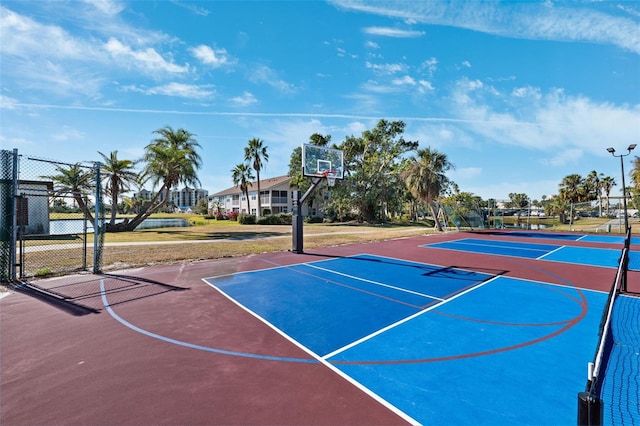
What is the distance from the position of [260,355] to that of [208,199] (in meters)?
78.1

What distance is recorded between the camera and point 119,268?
1201cm

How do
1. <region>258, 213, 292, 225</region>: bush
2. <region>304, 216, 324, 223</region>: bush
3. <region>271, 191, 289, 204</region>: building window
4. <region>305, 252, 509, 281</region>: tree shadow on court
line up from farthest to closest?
<region>271, 191, 289, 204</region>: building window
<region>304, 216, 324, 223</region>: bush
<region>258, 213, 292, 225</region>: bush
<region>305, 252, 509, 281</region>: tree shadow on court

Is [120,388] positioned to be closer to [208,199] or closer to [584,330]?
[584,330]

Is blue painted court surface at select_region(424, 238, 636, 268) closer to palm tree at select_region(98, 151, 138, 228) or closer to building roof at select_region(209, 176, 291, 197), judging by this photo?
palm tree at select_region(98, 151, 138, 228)

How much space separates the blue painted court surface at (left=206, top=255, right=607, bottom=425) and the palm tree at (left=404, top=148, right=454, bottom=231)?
20.6m

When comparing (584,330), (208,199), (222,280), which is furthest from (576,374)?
(208,199)

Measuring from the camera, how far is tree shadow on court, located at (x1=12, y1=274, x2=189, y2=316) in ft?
25.3

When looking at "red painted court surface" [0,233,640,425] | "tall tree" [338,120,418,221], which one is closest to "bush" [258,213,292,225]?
"tall tree" [338,120,418,221]

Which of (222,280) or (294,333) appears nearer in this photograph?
(294,333)

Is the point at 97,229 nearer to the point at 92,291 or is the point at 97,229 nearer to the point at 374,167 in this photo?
the point at 92,291

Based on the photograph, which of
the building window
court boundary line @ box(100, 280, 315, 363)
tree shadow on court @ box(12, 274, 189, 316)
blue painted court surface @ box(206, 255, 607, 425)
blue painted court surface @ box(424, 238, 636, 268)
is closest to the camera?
blue painted court surface @ box(206, 255, 607, 425)

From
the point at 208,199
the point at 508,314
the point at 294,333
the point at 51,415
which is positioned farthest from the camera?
the point at 208,199

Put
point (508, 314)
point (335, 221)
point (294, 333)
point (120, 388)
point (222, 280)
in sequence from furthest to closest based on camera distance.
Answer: point (335, 221), point (222, 280), point (508, 314), point (294, 333), point (120, 388)

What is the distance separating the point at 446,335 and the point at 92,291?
9.52 m
